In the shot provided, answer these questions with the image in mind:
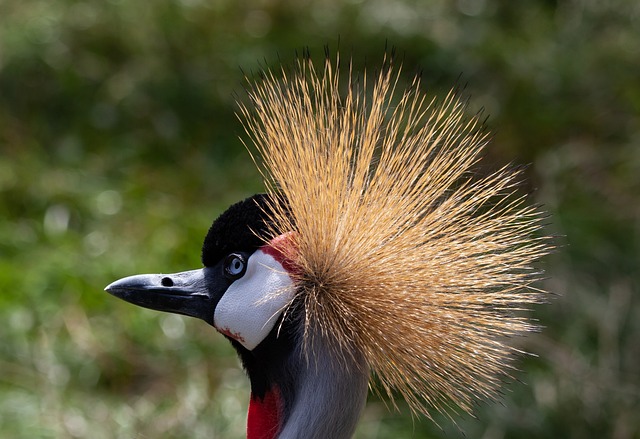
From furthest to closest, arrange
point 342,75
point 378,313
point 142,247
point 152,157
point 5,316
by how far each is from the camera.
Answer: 1. point 342,75
2. point 152,157
3. point 142,247
4. point 5,316
5. point 378,313

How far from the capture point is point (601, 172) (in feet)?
11.1

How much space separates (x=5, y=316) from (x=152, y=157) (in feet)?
2.78

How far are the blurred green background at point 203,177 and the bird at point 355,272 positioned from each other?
0.95 m

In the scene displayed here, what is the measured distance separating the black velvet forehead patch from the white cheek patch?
3 centimetres

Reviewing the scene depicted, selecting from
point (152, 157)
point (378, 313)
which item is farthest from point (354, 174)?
point (152, 157)

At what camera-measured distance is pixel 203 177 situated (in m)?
3.20

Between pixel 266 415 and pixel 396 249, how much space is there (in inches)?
11.9

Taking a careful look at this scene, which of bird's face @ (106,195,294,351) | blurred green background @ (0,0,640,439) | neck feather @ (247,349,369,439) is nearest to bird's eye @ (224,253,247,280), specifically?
bird's face @ (106,195,294,351)

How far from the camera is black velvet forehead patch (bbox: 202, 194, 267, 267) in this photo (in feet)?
4.50

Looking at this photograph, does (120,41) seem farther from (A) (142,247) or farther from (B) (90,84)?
(A) (142,247)

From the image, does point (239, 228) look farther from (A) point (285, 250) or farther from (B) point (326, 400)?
(B) point (326, 400)

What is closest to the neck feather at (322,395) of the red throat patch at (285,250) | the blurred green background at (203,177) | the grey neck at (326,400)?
the grey neck at (326,400)

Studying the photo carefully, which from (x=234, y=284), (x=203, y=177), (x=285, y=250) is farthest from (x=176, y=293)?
(x=203, y=177)

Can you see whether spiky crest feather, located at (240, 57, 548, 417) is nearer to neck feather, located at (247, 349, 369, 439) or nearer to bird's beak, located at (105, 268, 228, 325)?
neck feather, located at (247, 349, 369, 439)
